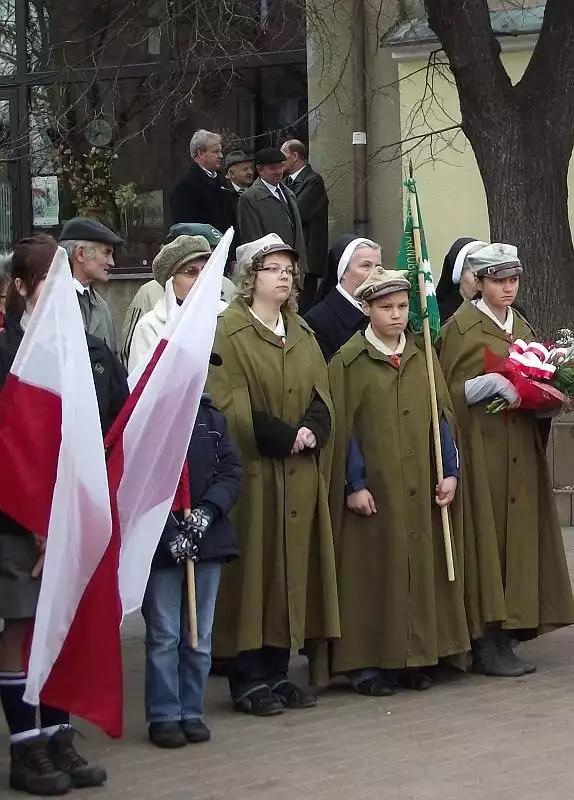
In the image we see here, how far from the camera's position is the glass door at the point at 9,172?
53.2 ft

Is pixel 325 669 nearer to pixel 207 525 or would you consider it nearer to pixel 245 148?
pixel 207 525

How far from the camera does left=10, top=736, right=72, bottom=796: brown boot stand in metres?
5.28

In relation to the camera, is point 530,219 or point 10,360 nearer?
point 10,360

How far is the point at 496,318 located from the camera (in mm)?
7273

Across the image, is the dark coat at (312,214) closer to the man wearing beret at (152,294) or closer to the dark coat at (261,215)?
the dark coat at (261,215)

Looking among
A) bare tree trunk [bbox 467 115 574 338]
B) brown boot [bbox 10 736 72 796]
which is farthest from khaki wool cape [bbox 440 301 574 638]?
bare tree trunk [bbox 467 115 574 338]

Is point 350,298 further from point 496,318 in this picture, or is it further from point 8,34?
point 8,34

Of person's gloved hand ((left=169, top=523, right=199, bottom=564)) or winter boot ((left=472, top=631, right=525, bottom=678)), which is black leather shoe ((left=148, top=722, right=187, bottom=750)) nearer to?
person's gloved hand ((left=169, top=523, right=199, bottom=564))

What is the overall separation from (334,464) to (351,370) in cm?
43

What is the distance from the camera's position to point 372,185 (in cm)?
1464

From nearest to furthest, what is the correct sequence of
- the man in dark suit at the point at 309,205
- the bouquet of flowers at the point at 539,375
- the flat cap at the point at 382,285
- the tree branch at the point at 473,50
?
the flat cap at the point at 382,285 < the bouquet of flowers at the point at 539,375 < the tree branch at the point at 473,50 < the man in dark suit at the point at 309,205

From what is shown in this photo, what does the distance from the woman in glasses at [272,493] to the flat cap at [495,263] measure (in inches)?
38.5

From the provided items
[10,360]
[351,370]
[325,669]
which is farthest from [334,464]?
[10,360]

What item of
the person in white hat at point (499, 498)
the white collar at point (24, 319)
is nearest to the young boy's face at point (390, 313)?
the person in white hat at point (499, 498)
